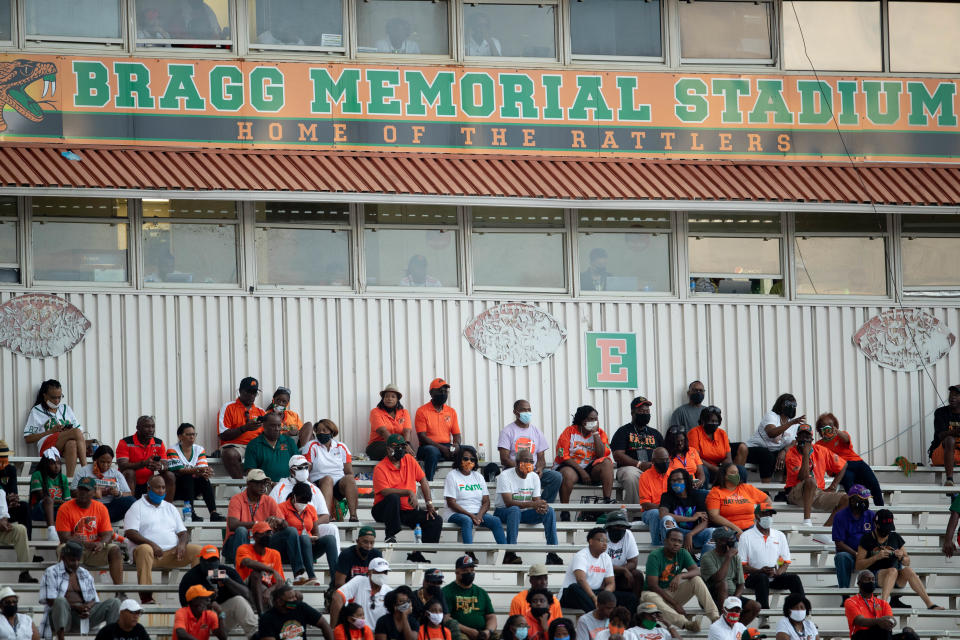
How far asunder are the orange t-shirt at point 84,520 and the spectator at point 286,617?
101 inches

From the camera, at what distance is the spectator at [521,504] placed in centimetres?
1825

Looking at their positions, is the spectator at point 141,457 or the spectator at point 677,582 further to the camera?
the spectator at point 141,457

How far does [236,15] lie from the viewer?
67.3ft

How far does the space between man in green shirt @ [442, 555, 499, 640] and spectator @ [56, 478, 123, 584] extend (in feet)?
11.0

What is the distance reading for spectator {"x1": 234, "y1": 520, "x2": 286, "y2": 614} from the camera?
1616cm

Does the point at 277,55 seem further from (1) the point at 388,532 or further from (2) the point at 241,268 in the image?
(1) the point at 388,532

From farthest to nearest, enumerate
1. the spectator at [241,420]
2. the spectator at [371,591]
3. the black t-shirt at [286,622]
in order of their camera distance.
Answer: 1. the spectator at [241,420]
2. the spectator at [371,591]
3. the black t-shirt at [286,622]

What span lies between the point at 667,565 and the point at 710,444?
323cm

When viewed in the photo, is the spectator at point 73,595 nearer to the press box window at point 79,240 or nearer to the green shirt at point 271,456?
the green shirt at point 271,456

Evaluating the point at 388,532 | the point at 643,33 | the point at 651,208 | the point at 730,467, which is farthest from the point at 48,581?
the point at 643,33

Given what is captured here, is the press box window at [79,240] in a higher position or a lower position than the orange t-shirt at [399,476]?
higher

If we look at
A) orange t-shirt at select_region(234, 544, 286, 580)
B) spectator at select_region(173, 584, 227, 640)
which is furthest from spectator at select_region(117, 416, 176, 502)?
spectator at select_region(173, 584, 227, 640)

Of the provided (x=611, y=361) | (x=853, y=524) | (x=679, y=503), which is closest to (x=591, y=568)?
(x=679, y=503)

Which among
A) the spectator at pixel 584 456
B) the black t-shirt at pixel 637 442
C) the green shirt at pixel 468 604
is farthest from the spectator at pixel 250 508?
the black t-shirt at pixel 637 442
